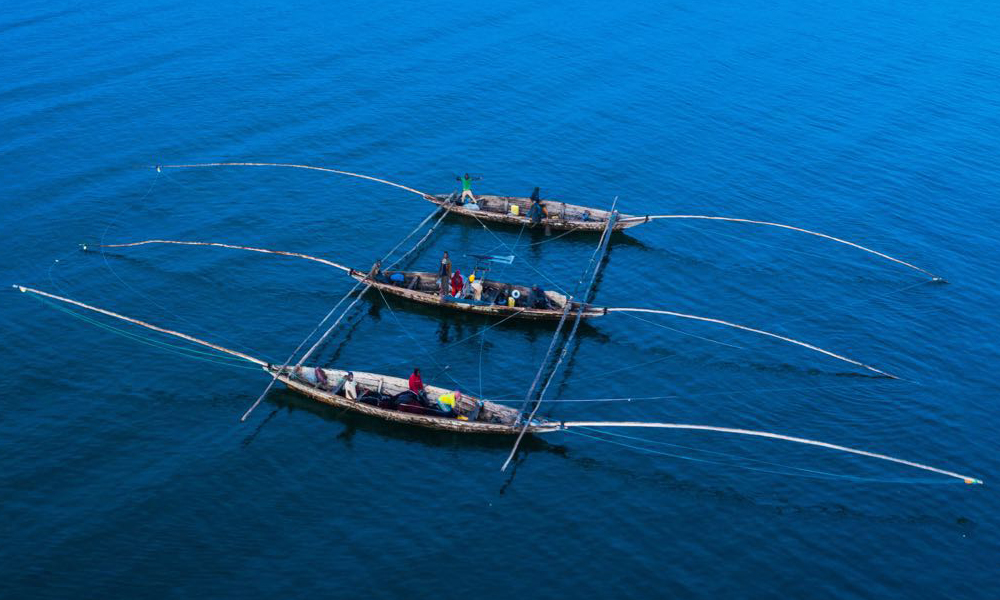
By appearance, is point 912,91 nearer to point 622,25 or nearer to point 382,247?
point 622,25

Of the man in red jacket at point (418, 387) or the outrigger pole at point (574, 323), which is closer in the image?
the outrigger pole at point (574, 323)

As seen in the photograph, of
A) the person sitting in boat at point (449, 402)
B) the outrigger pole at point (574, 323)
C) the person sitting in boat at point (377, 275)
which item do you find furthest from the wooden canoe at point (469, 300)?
the person sitting in boat at point (449, 402)

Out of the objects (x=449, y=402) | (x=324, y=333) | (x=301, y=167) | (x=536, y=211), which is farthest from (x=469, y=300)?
(x=301, y=167)

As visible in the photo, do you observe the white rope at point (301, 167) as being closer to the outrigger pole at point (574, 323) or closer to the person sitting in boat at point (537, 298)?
the outrigger pole at point (574, 323)

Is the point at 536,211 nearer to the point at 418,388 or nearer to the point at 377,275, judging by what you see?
the point at 377,275

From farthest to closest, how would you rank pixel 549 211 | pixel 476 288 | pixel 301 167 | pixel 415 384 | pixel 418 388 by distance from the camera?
pixel 301 167, pixel 549 211, pixel 476 288, pixel 418 388, pixel 415 384

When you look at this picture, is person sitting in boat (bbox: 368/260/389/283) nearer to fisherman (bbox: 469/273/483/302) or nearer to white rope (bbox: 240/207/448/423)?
white rope (bbox: 240/207/448/423)
